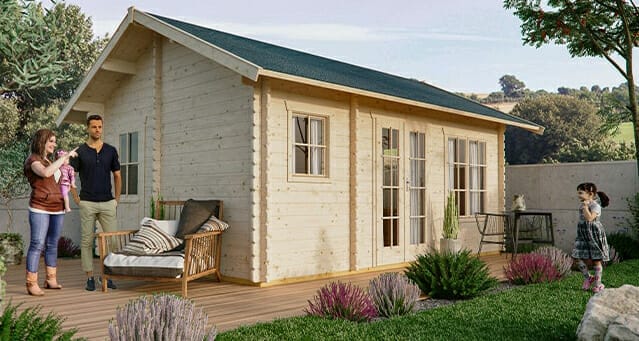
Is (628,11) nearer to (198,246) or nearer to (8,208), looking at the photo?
(198,246)

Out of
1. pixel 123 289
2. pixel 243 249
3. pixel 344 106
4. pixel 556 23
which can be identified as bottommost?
pixel 123 289

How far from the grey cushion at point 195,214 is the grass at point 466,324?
7.80 feet

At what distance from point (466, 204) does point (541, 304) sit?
186 inches

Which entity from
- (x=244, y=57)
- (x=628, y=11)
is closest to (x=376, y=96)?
(x=244, y=57)

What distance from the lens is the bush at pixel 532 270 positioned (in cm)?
655

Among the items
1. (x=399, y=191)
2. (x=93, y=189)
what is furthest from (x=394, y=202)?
(x=93, y=189)

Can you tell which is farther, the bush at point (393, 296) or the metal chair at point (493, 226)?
the metal chair at point (493, 226)

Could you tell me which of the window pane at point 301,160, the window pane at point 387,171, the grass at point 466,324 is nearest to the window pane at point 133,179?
the window pane at point 301,160

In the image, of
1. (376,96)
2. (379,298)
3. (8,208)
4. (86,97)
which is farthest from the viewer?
(8,208)

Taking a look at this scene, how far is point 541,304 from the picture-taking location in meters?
5.19

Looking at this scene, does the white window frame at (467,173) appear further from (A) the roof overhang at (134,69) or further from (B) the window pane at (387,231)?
(B) the window pane at (387,231)

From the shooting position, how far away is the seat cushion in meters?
5.69

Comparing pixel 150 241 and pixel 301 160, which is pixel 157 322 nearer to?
pixel 150 241

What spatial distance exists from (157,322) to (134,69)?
6.43 metres
